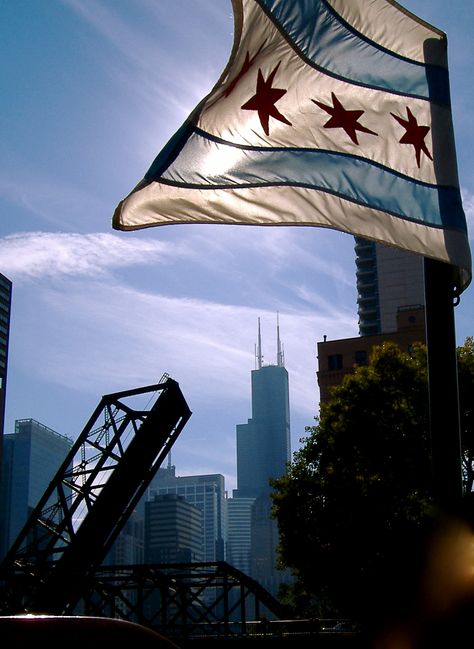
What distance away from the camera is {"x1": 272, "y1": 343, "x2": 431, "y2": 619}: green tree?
30703 millimetres

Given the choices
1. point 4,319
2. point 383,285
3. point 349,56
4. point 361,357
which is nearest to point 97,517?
point 349,56

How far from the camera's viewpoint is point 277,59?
879cm

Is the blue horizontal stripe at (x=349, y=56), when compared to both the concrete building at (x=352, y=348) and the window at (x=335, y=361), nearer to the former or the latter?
the concrete building at (x=352, y=348)

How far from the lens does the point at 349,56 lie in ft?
29.1

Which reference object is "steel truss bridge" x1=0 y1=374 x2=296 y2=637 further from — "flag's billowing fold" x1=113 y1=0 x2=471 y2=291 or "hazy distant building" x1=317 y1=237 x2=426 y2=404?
"hazy distant building" x1=317 y1=237 x2=426 y2=404

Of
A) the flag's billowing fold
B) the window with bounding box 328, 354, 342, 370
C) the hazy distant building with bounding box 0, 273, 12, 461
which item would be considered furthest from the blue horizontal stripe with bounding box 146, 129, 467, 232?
the hazy distant building with bounding box 0, 273, 12, 461

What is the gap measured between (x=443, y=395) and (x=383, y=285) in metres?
128

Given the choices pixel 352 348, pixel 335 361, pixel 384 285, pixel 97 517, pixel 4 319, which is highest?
pixel 4 319

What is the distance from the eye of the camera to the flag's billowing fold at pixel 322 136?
8.27m

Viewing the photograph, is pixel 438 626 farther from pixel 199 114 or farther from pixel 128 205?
pixel 199 114

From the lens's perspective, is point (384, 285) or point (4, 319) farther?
point (4, 319)

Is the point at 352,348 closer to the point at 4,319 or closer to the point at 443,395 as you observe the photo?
the point at 443,395

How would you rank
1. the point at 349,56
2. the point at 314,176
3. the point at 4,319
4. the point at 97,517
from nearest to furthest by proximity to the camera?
the point at 314,176
the point at 349,56
the point at 97,517
the point at 4,319

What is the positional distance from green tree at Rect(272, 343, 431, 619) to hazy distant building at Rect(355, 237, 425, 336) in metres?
95.6
